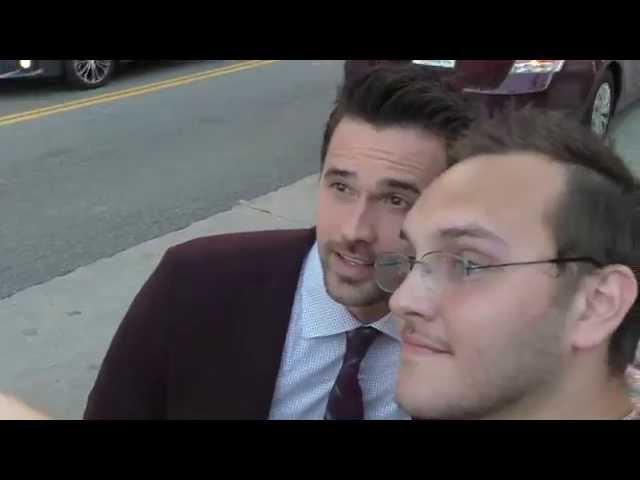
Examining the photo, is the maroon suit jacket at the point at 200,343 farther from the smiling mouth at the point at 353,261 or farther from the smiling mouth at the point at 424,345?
the smiling mouth at the point at 424,345

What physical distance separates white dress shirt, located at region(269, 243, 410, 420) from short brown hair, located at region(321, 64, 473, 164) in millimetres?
446

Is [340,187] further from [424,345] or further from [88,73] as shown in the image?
[88,73]

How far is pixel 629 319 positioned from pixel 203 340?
91 centimetres

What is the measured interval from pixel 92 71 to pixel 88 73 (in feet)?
0.19

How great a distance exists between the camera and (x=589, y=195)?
149cm

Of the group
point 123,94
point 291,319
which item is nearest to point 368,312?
point 291,319

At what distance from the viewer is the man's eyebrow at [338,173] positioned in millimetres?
2094

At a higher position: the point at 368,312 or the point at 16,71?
the point at 368,312

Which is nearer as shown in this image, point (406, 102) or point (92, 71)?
point (406, 102)

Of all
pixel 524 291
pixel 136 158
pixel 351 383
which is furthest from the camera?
pixel 136 158

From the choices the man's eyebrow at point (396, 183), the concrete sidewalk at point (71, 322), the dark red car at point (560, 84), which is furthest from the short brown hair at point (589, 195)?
the dark red car at point (560, 84)

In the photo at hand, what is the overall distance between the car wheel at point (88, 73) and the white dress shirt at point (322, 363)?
775cm
